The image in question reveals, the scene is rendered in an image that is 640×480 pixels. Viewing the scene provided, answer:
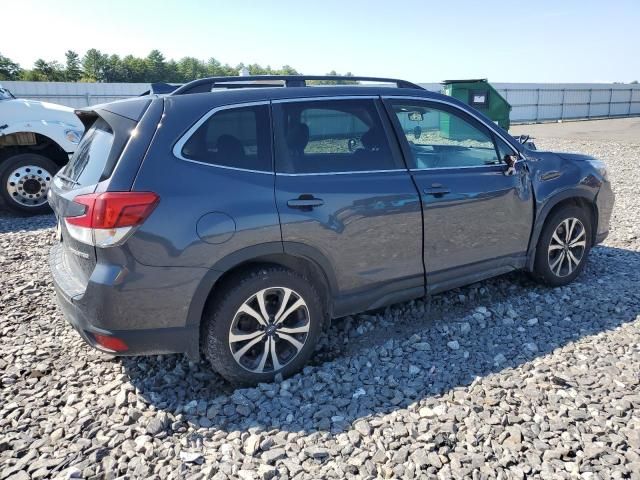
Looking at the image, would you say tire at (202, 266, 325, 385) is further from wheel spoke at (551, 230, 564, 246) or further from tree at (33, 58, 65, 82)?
tree at (33, 58, 65, 82)

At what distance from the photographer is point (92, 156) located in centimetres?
309

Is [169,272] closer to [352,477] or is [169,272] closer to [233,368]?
[233,368]

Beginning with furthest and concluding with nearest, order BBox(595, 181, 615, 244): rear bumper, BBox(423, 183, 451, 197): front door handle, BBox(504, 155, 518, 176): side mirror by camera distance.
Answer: BBox(595, 181, 615, 244): rear bumper < BBox(504, 155, 518, 176): side mirror < BBox(423, 183, 451, 197): front door handle

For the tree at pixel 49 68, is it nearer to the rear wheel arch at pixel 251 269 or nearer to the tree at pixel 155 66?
the tree at pixel 155 66

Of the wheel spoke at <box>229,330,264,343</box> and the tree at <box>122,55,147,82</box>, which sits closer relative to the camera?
the wheel spoke at <box>229,330,264,343</box>

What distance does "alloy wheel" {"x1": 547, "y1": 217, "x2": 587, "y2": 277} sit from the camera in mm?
4535

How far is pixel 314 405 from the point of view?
9.93ft

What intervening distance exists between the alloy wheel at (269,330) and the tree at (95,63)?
108 meters

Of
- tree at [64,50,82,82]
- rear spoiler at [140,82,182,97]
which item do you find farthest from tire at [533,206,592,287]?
tree at [64,50,82,82]

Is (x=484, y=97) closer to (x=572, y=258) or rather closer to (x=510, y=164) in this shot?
(x=572, y=258)

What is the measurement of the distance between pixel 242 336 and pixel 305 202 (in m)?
0.90

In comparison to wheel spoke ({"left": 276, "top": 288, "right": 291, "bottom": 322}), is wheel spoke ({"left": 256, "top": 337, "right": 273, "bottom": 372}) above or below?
below

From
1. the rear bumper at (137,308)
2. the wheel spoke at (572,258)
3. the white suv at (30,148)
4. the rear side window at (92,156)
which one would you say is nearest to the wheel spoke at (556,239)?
the wheel spoke at (572,258)

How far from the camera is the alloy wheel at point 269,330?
3.08 m
